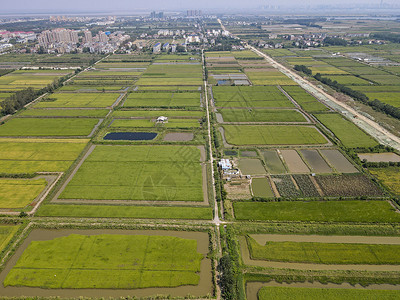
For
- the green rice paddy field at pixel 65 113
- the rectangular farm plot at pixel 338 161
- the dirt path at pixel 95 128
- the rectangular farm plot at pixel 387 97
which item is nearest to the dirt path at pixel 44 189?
the dirt path at pixel 95 128

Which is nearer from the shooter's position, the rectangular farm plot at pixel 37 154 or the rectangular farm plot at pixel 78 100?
the rectangular farm plot at pixel 37 154

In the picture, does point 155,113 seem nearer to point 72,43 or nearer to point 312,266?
point 312,266

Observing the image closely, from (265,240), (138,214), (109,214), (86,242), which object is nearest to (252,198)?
(265,240)

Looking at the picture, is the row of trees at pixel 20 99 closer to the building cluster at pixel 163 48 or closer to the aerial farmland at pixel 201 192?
the aerial farmland at pixel 201 192

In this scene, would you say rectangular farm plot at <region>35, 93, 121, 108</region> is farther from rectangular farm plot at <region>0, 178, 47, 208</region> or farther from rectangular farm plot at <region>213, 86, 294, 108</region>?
rectangular farm plot at <region>0, 178, 47, 208</region>

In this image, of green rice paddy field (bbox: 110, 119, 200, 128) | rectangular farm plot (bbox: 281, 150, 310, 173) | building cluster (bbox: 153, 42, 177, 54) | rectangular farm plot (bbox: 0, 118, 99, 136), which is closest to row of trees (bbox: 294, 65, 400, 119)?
rectangular farm plot (bbox: 281, 150, 310, 173)
